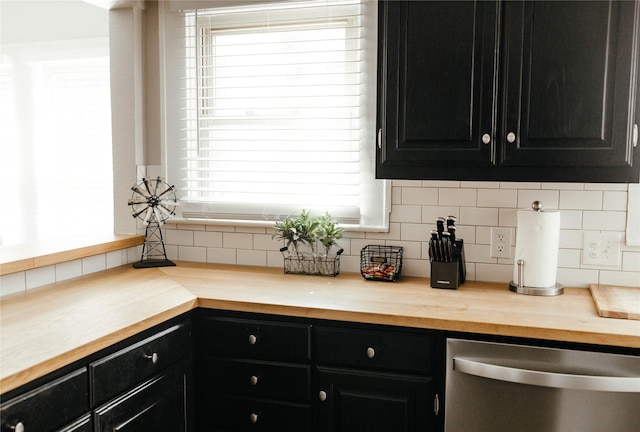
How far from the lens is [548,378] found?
1906mm

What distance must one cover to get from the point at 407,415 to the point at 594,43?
1421 millimetres

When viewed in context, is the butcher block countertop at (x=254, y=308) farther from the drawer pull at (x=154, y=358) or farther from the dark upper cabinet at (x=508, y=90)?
the dark upper cabinet at (x=508, y=90)

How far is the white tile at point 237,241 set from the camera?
2.98 metres

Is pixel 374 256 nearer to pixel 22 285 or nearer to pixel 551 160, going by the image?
pixel 551 160

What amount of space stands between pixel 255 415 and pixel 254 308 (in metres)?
0.42

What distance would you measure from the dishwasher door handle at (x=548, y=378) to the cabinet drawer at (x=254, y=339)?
0.56m

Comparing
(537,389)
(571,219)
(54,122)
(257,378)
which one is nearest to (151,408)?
(257,378)

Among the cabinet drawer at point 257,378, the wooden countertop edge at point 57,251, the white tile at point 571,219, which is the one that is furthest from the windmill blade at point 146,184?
the white tile at point 571,219

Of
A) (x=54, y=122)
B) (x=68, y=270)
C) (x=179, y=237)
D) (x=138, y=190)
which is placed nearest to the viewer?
(x=68, y=270)

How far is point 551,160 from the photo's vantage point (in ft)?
7.12

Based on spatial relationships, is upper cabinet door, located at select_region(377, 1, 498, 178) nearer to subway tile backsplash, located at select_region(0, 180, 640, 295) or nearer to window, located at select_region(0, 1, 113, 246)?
subway tile backsplash, located at select_region(0, 180, 640, 295)

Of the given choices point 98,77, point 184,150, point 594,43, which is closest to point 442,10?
point 594,43

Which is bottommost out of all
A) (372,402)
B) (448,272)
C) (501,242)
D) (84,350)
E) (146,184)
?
(372,402)

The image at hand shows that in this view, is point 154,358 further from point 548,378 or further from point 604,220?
point 604,220
